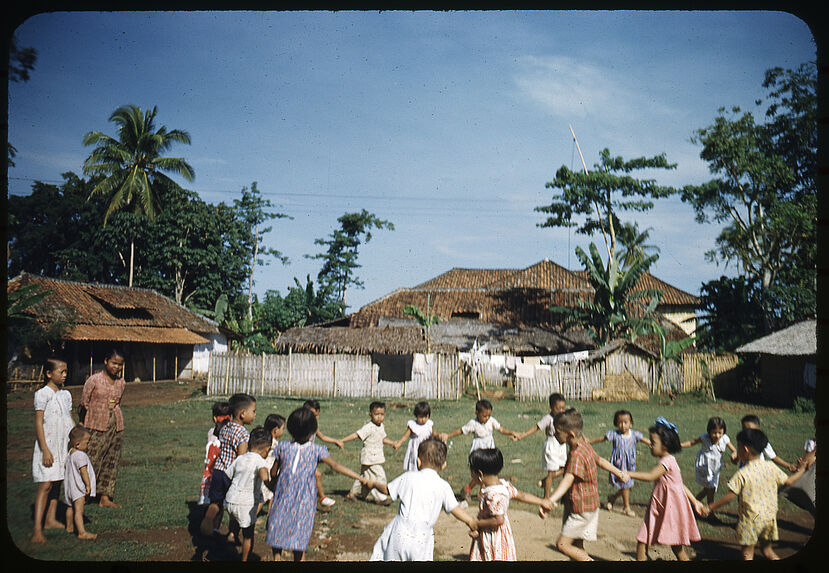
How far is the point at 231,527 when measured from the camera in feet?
14.7

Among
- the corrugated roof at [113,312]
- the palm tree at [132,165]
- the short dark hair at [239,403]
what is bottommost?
the short dark hair at [239,403]

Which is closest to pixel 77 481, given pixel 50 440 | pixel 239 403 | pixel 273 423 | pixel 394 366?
pixel 50 440

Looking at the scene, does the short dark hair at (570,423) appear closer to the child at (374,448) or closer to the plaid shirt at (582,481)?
the plaid shirt at (582,481)

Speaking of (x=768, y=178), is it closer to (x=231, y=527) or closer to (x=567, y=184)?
(x=567, y=184)

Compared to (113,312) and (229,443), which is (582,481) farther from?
(113,312)

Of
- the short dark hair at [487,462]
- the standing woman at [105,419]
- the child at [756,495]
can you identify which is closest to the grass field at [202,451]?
the standing woman at [105,419]

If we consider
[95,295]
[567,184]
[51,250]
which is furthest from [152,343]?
[567,184]

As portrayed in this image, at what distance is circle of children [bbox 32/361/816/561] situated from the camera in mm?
3350

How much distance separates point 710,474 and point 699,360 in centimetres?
1233

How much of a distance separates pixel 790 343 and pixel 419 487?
1416cm

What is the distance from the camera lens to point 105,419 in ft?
17.5

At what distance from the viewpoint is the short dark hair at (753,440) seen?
13.0 feet

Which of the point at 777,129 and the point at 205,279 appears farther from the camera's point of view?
the point at 205,279

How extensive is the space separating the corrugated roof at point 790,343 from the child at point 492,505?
42.2 ft
